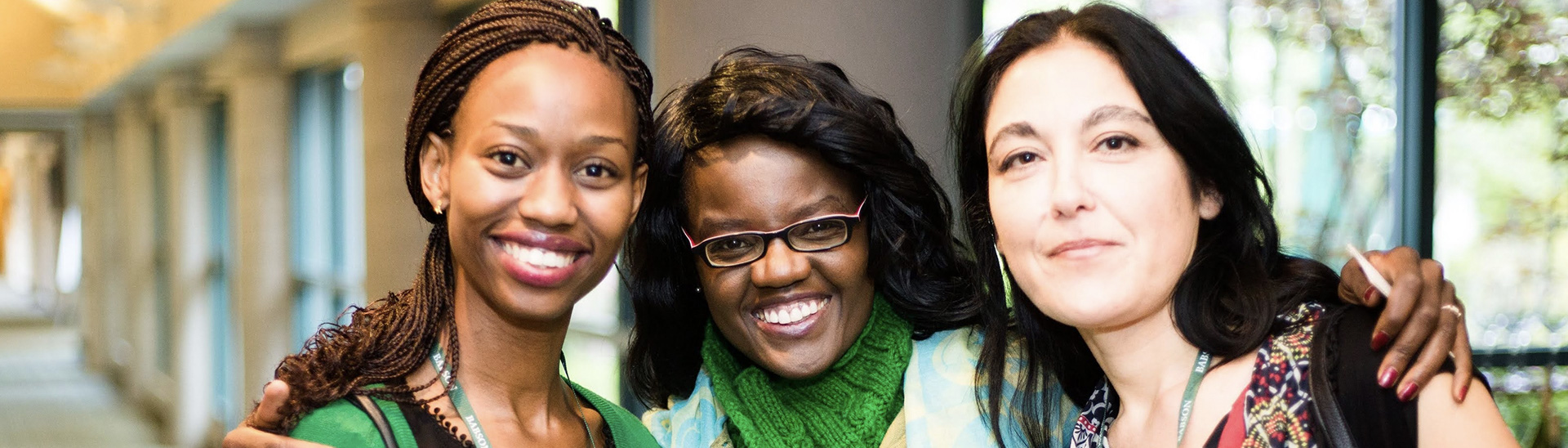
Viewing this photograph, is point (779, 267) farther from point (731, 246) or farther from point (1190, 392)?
point (1190, 392)

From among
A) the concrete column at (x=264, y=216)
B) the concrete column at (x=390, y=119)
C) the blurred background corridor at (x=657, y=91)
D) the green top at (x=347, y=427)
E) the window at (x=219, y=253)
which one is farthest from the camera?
the window at (x=219, y=253)

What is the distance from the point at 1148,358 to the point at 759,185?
0.64 meters

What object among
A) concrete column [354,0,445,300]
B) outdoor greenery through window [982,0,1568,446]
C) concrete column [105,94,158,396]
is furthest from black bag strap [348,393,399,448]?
concrete column [105,94,158,396]

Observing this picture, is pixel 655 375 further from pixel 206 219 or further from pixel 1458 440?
→ pixel 206 219

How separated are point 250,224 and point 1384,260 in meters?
8.59

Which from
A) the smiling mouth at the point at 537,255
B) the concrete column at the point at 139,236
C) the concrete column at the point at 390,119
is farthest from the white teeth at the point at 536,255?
the concrete column at the point at 139,236

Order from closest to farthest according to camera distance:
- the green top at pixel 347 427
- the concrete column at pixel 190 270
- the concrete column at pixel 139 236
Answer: the green top at pixel 347 427 → the concrete column at pixel 190 270 → the concrete column at pixel 139 236

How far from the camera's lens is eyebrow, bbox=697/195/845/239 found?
197 cm

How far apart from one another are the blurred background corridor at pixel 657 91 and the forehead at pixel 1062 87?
0.21m

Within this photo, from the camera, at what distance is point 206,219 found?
11.8 m

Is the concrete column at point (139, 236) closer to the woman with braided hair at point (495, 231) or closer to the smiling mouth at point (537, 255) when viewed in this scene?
the woman with braided hair at point (495, 231)

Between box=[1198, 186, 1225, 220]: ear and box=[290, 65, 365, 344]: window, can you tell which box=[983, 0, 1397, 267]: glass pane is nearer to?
box=[1198, 186, 1225, 220]: ear

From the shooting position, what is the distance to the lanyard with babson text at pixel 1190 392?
61.9 inches

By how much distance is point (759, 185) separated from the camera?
1967mm
